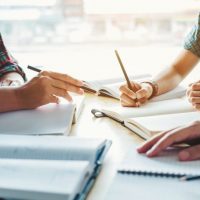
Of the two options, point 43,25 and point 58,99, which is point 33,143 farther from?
point 43,25

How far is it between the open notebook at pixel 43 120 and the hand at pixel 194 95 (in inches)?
12.4

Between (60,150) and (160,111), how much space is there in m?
0.43

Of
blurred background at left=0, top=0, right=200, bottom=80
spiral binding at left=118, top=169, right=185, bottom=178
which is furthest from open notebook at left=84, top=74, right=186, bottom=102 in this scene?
blurred background at left=0, top=0, right=200, bottom=80

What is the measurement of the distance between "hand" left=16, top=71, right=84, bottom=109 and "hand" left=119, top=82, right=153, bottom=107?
13cm

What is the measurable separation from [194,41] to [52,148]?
0.96 metres

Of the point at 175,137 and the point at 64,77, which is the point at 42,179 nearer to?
the point at 175,137

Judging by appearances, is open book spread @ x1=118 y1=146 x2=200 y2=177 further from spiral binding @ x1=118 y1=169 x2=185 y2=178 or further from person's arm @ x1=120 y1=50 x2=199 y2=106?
person's arm @ x1=120 y1=50 x2=199 y2=106

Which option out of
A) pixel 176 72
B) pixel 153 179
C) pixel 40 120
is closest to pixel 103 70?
pixel 176 72

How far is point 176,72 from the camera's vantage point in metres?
1.51

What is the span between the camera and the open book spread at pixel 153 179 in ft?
2.09

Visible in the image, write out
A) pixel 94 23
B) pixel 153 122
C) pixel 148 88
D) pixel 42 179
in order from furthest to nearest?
pixel 94 23, pixel 148 88, pixel 153 122, pixel 42 179

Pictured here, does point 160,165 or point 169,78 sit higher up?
point 160,165

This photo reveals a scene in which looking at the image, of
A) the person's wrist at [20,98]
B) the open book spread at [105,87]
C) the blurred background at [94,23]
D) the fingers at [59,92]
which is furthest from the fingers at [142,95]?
the blurred background at [94,23]

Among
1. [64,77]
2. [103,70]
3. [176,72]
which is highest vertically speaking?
[64,77]
